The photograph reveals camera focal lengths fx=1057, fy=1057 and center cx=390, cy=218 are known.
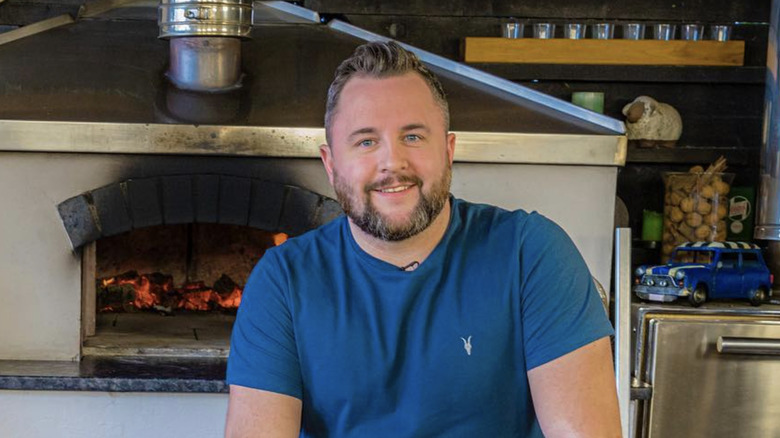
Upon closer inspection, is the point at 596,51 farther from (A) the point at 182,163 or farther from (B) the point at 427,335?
(B) the point at 427,335

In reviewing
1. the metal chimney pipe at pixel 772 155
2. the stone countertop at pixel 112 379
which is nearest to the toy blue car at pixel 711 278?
the metal chimney pipe at pixel 772 155

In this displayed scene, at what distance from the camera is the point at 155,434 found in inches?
101

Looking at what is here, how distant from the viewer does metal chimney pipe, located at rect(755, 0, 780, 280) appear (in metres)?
3.16

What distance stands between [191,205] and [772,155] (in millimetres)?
1747

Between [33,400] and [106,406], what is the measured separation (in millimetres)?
173

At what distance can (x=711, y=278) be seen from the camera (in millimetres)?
2877

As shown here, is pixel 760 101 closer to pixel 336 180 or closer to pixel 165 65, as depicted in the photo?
pixel 165 65

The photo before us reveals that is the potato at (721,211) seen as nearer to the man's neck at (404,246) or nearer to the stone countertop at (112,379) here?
the stone countertop at (112,379)

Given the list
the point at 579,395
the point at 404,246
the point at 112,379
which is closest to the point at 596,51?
the point at 112,379

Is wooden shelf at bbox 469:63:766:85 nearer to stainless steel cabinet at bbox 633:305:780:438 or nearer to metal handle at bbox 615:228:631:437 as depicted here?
stainless steel cabinet at bbox 633:305:780:438

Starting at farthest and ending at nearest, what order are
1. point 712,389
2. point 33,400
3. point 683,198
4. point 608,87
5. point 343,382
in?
point 608,87 < point 683,198 < point 712,389 < point 33,400 < point 343,382

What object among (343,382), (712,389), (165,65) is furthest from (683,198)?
(343,382)

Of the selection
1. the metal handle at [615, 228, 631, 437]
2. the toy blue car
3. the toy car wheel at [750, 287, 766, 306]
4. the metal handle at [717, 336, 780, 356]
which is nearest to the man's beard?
the metal handle at [615, 228, 631, 437]

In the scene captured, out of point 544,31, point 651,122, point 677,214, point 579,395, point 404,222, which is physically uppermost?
point 544,31
